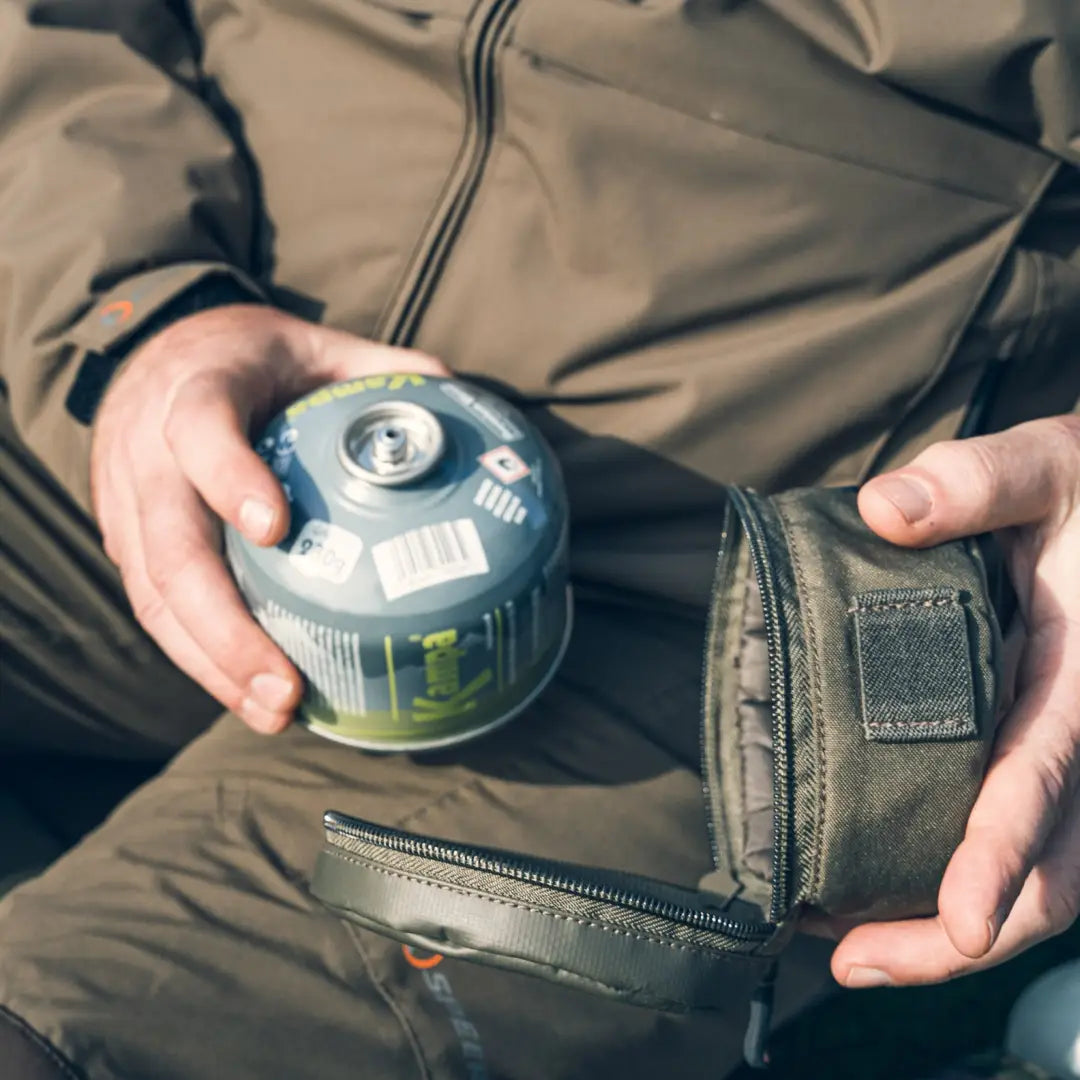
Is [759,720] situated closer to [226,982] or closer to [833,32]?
[226,982]

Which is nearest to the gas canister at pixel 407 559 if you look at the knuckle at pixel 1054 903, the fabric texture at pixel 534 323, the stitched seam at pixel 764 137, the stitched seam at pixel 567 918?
the fabric texture at pixel 534 323

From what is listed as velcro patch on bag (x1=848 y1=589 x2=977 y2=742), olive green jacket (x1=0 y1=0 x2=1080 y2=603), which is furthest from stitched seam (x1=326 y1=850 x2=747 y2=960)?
olive green jacket (x1=0 y1=0 x2=1080 y2=603)

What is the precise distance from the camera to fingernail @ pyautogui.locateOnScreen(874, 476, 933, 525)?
0.92 metres

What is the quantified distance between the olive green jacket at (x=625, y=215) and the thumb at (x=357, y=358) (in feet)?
0.17

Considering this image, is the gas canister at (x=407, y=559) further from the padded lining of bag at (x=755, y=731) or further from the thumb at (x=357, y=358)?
the padded lining of bag at (x=755, y=731)

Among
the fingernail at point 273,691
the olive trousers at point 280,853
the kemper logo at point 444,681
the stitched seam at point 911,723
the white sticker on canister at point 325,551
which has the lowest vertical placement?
the olive trousers at point 280,853

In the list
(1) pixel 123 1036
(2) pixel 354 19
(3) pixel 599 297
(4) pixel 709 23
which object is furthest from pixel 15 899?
(4) pixel 709 23

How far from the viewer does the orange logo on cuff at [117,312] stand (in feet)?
3.93

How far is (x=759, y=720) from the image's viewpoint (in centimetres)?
100

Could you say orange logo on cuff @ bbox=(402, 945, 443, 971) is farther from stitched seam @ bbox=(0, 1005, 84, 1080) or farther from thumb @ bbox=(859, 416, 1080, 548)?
thumb @ bbox=(859, 416, 1080, 548)

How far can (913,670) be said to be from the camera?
864 mm

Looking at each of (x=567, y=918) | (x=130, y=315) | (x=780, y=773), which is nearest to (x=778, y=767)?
(x=780, y=773)

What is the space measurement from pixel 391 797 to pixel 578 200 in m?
0.64

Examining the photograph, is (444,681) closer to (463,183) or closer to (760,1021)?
(760,1021)
